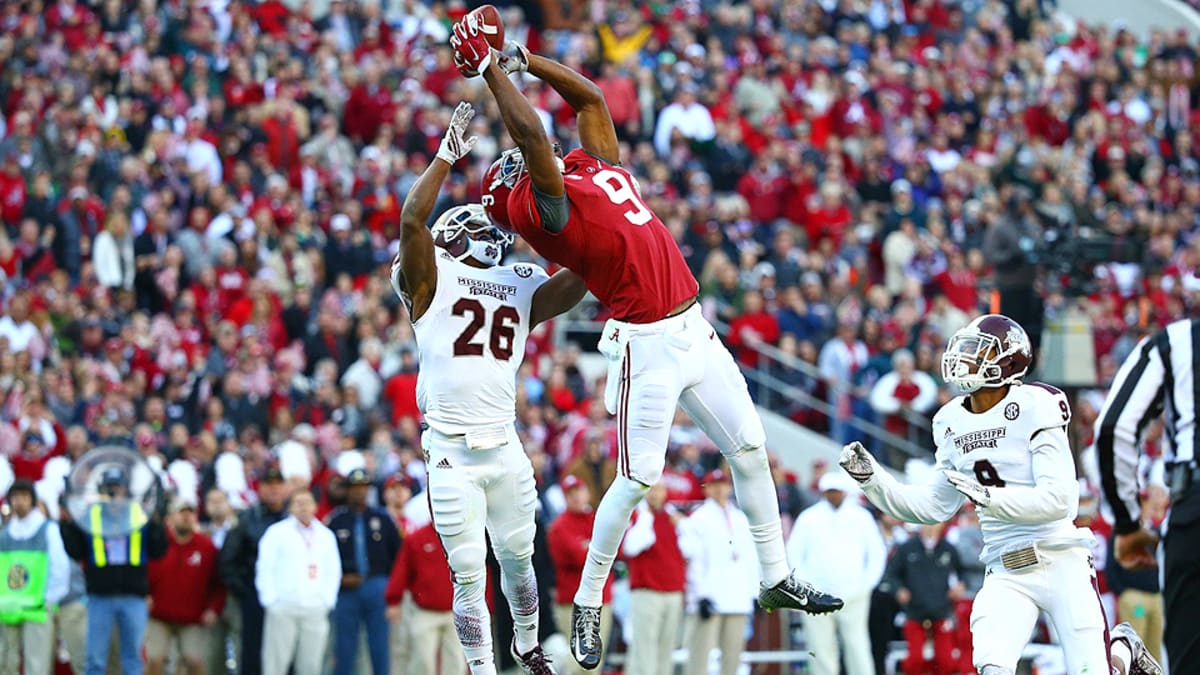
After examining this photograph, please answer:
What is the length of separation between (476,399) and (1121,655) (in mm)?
3529

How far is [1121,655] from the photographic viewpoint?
9828 mm

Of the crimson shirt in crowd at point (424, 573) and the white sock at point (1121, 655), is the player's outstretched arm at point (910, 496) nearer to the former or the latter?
the white sock at point (1121, 655)

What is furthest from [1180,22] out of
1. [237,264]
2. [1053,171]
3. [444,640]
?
[444,640]

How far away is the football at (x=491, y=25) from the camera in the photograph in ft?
29.7

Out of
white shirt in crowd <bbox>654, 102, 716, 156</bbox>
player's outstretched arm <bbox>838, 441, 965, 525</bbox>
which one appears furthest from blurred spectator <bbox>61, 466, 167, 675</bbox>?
white shirt in crowd <bbox>654, 102, 716, 156</bbox>

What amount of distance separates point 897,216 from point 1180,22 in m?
9.67

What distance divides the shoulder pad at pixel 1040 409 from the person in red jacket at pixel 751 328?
11.0 m

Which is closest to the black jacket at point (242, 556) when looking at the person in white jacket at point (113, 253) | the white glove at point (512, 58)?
the person in white jacket at point (113, 253)

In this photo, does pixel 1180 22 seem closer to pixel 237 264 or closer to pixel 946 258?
pixel 946 258

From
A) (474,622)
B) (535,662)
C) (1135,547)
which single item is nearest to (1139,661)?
(1135,547)

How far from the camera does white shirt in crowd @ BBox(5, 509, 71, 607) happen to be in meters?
14.7

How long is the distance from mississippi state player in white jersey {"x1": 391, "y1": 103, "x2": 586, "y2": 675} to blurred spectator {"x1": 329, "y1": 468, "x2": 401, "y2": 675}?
5234 mm

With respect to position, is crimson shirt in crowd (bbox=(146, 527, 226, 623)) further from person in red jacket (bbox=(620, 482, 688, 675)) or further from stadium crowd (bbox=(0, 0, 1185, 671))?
person in red jacket (bbox=(620, 482, 688, 675))

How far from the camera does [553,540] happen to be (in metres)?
15.6
